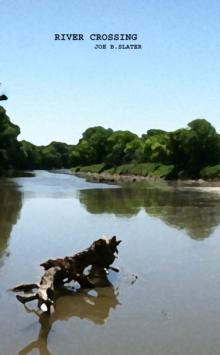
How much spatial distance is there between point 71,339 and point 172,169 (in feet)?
265

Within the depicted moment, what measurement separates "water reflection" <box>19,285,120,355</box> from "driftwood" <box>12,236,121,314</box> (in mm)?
304

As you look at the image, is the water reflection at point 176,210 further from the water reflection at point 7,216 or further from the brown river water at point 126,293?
the water reflection at point 7,216

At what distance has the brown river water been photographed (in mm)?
10977

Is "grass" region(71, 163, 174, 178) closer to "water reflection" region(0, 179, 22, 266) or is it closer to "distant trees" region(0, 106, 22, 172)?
"distant trees" region(0, 106, 22, 172)

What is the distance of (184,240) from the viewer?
973 inches

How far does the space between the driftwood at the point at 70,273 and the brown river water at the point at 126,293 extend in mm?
344

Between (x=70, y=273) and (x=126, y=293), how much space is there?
1.84 metres

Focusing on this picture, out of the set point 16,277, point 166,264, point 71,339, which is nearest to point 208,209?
point 166,264

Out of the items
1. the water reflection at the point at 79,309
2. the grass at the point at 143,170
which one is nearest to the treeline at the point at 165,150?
the grass at the point at 143,170

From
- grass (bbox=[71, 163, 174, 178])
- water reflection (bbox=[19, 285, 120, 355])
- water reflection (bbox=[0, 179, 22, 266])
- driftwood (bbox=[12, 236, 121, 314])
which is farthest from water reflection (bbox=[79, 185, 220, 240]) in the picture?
grass (bbox=[71, 163, 174, 178])

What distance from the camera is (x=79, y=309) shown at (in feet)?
43.6

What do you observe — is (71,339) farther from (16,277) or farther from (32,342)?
(16,277)

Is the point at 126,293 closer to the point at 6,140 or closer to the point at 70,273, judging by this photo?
the point at 70,273

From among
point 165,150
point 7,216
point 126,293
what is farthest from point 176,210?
point 165,150
